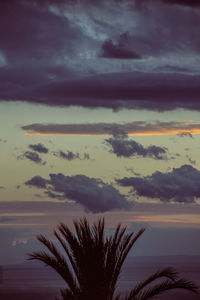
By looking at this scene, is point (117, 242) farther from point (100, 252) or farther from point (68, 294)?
point (68, 294)

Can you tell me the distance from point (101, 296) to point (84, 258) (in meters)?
1.29

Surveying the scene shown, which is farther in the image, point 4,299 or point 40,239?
point 4,299

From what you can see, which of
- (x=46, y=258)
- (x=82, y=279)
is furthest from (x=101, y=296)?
(x=46, y=258)

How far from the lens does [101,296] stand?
19250 millimetres

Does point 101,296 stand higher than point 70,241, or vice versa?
point 70,241

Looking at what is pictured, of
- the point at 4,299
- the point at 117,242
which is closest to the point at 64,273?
the point at 117,242

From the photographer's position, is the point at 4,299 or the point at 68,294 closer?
the point at 68,294

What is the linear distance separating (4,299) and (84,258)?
267ft

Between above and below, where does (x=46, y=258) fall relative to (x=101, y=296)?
above

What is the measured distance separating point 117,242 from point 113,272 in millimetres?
962

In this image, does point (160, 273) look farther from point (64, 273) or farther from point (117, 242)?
point (64, 273)

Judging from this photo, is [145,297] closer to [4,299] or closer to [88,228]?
[88,228]

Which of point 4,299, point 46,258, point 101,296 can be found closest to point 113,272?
point 101,296

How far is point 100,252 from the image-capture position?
19.2 m
